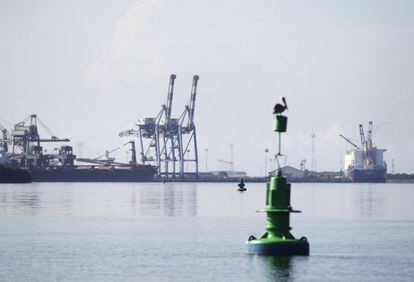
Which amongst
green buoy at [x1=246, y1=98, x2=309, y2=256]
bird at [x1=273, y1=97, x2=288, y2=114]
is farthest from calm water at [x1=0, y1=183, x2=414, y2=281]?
Answer: bird at [x1=273, y1=97, x2=288, y2=114]

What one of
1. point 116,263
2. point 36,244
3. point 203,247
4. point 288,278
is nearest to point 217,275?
point 288,278

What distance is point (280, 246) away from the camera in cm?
5025

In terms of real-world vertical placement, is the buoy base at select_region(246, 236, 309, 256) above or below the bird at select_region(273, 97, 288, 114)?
below

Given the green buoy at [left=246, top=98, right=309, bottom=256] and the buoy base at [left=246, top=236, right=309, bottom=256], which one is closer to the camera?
the green buoy at [left=246, top=98, right=309, bottom=256]

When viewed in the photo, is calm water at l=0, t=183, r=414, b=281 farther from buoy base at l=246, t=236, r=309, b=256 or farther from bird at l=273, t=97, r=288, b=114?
bird at l=273, t=97, r=288, b=114

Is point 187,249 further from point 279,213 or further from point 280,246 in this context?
point 279,213

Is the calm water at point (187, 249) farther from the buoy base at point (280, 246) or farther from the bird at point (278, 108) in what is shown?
the bird at point (278, 108)

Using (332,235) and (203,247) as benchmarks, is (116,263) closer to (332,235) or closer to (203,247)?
(203,247)

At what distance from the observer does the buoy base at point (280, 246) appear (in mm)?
50281

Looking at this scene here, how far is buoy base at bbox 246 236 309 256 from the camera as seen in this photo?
165ft

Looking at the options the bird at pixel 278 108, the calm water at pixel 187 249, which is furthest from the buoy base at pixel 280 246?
the bird at pixel 278 108

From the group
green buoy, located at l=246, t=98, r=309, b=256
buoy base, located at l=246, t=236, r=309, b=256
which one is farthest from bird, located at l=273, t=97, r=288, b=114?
buoy base, located at l=246, t=236, r=309, b=256

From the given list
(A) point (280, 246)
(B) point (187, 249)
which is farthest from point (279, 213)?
(B) point (187, 249)

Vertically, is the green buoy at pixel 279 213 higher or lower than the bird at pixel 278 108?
lower
